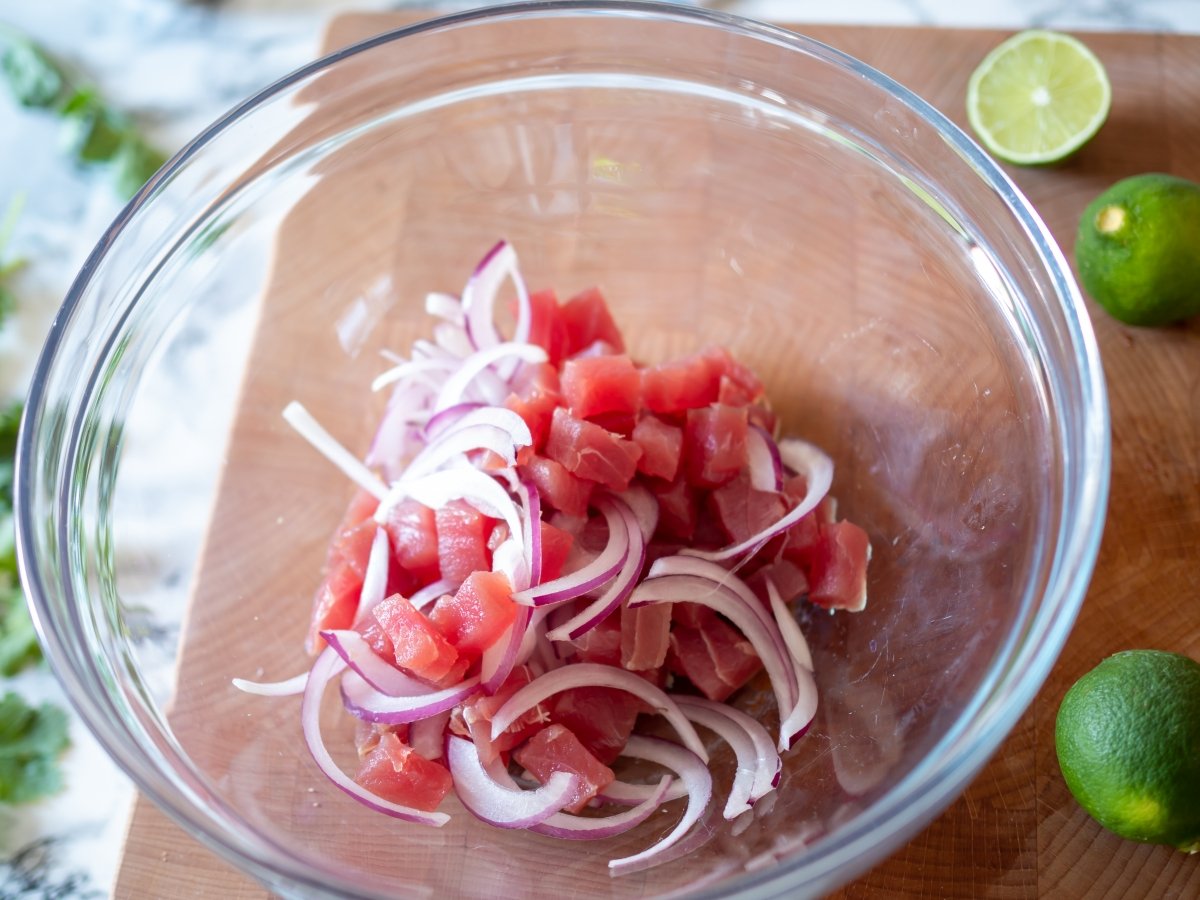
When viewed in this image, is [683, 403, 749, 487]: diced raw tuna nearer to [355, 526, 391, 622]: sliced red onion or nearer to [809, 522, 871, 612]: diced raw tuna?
[809, 522, 871, 612]: diced raw tuna

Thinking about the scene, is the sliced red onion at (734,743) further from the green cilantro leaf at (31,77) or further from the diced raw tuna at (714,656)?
the green cilantro leaf at (31,77)

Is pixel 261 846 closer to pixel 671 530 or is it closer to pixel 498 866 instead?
pixel 498 866

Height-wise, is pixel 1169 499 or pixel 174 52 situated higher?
pixel 174 52

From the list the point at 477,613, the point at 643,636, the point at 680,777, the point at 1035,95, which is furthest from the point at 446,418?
the point at 1035,95

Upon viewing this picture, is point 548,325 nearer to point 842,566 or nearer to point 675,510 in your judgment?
point 675,510

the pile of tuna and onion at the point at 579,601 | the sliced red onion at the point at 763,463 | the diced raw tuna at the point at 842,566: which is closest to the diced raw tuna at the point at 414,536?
the pile of tuna and onion at the point at 579,601

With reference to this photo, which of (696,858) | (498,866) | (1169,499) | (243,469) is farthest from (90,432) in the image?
(1169,499)
